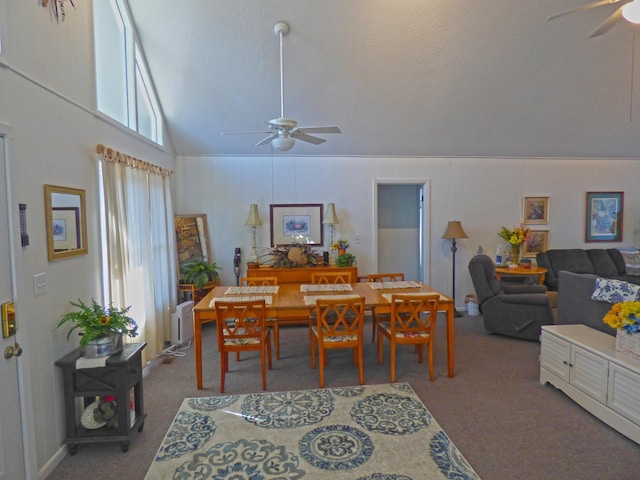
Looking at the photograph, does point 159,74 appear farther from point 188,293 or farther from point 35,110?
point 188,293

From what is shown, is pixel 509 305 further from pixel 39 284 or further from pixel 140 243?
pixel 39 284

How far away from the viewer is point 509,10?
3.54 meters

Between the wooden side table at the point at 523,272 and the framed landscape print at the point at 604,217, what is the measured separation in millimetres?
1454

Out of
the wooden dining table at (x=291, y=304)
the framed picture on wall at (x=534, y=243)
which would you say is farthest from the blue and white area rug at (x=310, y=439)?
the framed picture on wall at (x=534, y=243)

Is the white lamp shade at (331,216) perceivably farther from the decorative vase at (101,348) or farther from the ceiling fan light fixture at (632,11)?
the ceiling fan light fixture at (632,11)

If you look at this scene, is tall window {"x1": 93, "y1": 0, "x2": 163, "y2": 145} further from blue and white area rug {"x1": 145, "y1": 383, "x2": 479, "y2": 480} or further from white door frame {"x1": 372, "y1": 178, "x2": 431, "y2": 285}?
white door frame {"x1": 372, "y1": 178, "x2": 431, "y2": 285}

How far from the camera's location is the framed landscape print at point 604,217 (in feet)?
19.9

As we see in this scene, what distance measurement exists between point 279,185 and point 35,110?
358 centimetres

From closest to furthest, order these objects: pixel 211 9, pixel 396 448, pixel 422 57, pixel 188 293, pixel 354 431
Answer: pixel 396 448 < pixel 354 431 < pixel 211 9 < pixel 422 57 < pixel 188 293

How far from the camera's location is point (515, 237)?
5562 mm

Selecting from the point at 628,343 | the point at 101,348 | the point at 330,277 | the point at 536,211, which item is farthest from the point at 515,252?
the point at 101,348

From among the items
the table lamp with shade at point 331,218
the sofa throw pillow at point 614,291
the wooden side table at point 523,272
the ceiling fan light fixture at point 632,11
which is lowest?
the wooden side table at point 523,272

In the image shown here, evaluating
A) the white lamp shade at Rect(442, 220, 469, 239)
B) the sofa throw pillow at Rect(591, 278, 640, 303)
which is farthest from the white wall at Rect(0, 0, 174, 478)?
the white lamp shade at Rect(442, 220, 469, 239)

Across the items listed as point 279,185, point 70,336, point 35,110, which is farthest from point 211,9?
point 70,336
